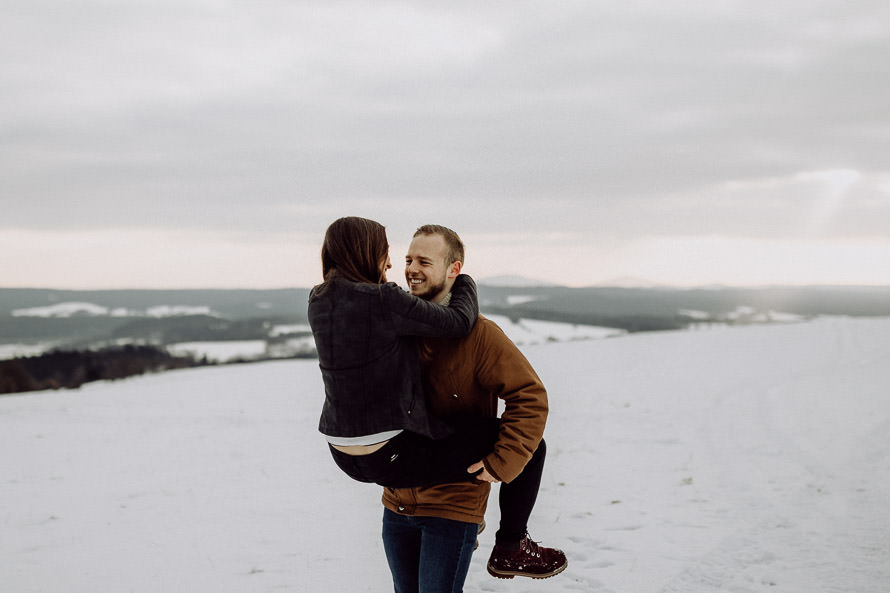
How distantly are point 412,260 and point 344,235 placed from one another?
44cm

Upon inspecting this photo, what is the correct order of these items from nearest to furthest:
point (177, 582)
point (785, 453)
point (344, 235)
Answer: point (344, 235) < point (177, 582) < point (785, 453)

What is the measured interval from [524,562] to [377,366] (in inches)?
50.8

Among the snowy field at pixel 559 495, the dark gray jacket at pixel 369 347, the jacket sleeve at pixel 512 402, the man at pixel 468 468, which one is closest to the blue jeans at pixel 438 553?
the man at pixel 468 468

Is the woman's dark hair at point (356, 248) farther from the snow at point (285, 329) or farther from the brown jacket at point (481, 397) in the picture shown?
the snow at point (285, 329)

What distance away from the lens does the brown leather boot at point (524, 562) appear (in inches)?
125

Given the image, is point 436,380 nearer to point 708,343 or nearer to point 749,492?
point 749,492

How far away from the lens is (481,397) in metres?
2.96

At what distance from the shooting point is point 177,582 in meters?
5.58

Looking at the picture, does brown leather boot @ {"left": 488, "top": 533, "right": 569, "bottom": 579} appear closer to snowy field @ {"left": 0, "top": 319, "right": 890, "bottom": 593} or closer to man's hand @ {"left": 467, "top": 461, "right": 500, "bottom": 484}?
man's hand @ {"left": 467, "top": 461, "right": 500, "bottom": 484}

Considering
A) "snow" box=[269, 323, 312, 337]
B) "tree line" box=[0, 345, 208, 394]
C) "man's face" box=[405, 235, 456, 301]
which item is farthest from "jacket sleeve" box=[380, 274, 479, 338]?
"snow" box=[269, 323, 312, 337]

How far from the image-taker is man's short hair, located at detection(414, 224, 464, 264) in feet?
10.2

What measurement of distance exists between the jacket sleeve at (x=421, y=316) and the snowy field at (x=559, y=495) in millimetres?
3230

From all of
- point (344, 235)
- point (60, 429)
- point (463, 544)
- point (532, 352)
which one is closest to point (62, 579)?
point (463, 544)

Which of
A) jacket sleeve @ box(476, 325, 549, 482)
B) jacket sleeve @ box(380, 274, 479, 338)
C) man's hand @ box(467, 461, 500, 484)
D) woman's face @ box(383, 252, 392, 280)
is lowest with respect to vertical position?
man's hand @ box(467, 461, 500, 484)
